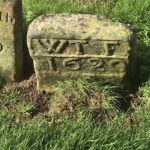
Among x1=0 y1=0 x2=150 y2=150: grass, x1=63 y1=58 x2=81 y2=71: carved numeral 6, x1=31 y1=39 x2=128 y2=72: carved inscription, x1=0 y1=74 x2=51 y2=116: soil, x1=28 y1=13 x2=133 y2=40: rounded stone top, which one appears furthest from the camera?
x1=0 y1=74 x2=51 y2=116: soil

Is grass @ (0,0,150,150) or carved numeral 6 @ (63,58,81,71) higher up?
carved numeral 6 @ (63,58,81,71)

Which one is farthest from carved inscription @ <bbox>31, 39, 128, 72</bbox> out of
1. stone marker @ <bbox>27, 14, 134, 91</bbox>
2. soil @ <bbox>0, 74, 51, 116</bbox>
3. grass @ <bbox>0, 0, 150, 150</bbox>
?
soil @ <bbox>0, 74, 51, 116</bbox>

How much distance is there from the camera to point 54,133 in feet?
15.4

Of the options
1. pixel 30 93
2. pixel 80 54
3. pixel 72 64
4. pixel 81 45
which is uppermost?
pixel 81 45

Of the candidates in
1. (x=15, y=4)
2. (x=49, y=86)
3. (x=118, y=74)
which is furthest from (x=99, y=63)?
(x=15, y=4)

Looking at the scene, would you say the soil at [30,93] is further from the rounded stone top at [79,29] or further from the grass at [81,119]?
the rounded stone top at [79,29]

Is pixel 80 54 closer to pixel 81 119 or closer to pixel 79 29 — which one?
pixel 79 29

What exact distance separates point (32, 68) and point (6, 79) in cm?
34

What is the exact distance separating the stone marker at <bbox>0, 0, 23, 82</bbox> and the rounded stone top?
9.6 inches

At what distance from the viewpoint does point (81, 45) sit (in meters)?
4.98

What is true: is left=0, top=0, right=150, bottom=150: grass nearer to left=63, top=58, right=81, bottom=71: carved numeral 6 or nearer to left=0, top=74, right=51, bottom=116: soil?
left=0, top=74, right=51, bottom=116: soil

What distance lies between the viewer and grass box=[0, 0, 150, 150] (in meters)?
4.60

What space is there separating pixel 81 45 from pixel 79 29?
0.55 ft

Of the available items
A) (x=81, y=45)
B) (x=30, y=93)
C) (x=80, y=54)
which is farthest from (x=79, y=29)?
(x=30, y=93)
